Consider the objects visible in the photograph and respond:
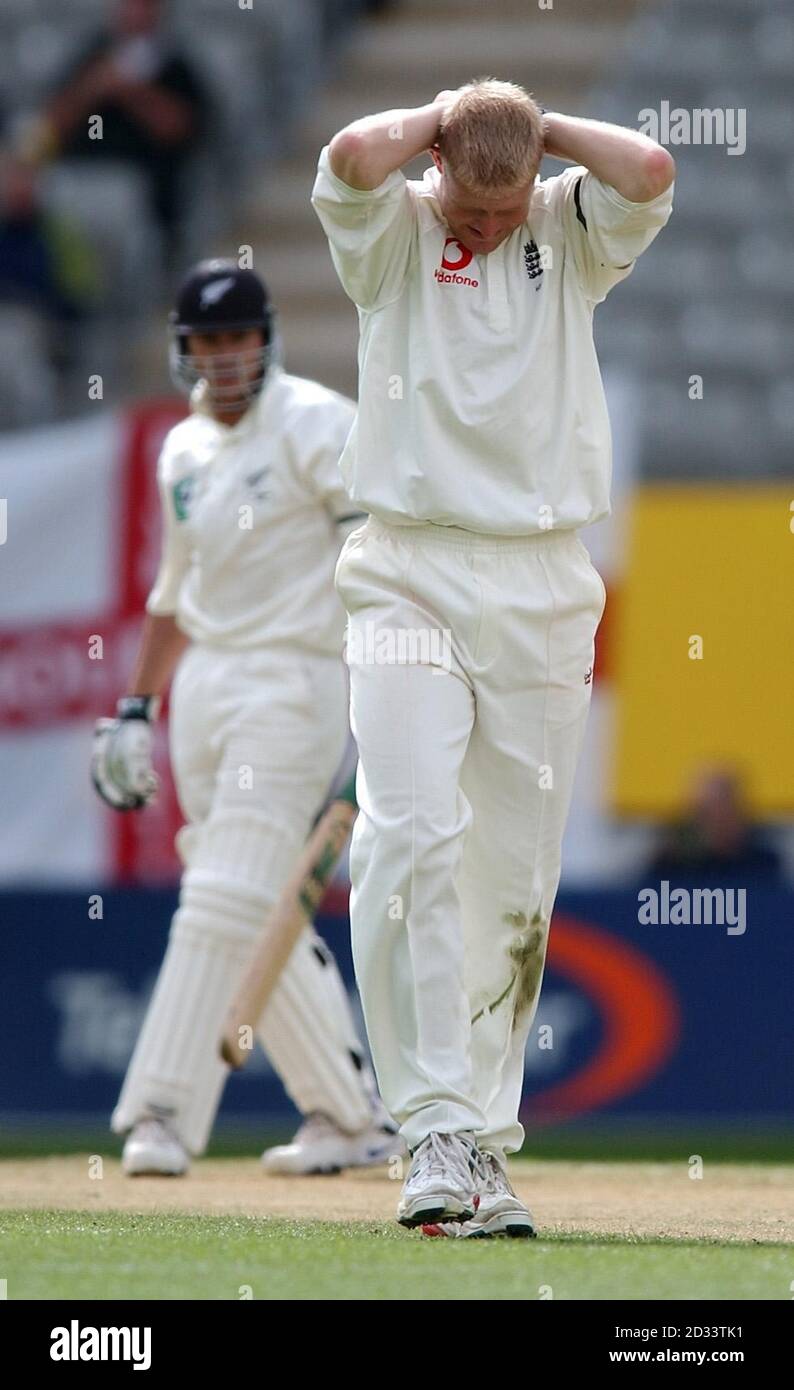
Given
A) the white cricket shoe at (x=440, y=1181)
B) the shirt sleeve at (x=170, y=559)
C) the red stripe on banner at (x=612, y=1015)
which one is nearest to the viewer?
the white cricket shoe at (x=440, y=1181)

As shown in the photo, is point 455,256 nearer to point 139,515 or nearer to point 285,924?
point 285,924

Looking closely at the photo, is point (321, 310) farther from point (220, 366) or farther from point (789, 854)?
point (220, 366)

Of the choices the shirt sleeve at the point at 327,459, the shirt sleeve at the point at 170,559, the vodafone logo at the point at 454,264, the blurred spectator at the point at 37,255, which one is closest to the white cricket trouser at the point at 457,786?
the vodafone logo at the point at 454,264

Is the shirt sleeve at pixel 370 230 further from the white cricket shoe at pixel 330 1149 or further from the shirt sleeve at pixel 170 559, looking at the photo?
the white cricket shoe at pixel 330 1149

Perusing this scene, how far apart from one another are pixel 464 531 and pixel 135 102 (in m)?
8.66

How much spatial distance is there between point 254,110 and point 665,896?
6.35 meters

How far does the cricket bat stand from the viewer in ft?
19.1

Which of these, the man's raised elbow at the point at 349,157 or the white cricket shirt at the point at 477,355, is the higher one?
the man's raised elbow at the point at 349,157

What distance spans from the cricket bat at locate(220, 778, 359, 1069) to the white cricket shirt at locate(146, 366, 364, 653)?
1.53ft

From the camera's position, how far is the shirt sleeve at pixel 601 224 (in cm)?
408

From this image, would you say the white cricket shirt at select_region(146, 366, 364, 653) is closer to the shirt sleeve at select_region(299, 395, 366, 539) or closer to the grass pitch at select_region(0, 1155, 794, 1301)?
the shirt sleeve at select_region(299, 395, 366, 539)

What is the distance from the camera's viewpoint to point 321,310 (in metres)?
12.6

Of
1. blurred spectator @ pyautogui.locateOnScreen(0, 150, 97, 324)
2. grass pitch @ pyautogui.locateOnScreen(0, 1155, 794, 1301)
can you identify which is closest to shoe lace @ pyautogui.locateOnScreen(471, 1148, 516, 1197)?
grass pitch @ pyautogui.locateOnScreen(0, 1155, 794, 1301)

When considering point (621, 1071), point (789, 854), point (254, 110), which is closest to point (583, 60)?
point (254, 110)
